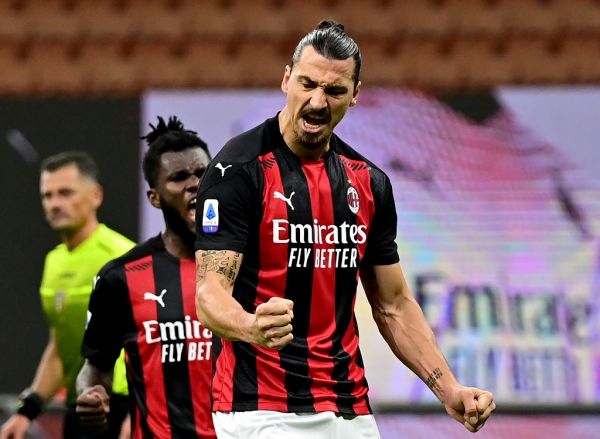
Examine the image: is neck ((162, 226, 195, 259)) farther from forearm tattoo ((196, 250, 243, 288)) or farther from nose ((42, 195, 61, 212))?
nose ((42, 195, 61, 212))

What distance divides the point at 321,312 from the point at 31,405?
1926 millimetres

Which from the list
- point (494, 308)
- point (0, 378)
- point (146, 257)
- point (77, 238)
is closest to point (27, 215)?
point (0, 378)

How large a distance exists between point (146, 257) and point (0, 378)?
3.19m

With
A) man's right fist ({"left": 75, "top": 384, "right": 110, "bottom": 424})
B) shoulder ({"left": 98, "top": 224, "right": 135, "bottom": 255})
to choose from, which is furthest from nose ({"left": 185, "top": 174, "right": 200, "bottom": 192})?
shoulder ({"left": 98, "top": 224, "right": 135, "bottom": 255})

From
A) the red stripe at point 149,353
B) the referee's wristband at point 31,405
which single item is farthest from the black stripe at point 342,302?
the referee's wristband at point 31,405

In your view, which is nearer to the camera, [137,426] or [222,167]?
[222,167]

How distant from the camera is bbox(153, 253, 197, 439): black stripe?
3.31 metres

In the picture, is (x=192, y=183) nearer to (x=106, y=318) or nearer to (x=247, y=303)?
(x=106, y=318)

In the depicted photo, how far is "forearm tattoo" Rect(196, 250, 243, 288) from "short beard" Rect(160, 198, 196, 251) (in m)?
0.90

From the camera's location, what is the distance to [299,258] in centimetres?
273

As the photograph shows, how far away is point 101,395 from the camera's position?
3.35m

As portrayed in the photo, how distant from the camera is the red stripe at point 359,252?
9.23 feet

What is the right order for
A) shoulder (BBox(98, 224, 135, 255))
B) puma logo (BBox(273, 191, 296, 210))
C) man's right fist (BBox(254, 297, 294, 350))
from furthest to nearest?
shoulder (BBox(98, 224, 135, 255)) → puma logo (BBox(273, 191, 296, 210)) → man's right fist (BBox(254, 297, 294, 350))

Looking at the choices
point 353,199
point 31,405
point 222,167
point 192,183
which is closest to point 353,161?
point 353,199
